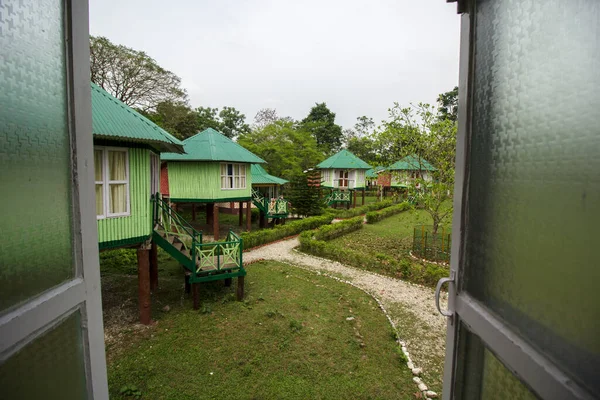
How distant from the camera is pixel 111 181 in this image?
6.90 metres

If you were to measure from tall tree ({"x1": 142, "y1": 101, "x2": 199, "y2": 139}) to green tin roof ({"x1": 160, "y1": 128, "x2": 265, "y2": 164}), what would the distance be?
1352cm

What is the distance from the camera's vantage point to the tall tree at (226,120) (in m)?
43.4

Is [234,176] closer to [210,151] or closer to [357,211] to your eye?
[210,151]

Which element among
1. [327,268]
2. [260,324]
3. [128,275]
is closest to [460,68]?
[260,324]

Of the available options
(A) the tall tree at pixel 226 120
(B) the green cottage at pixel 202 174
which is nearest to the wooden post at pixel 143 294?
(B) the green cottage at pixel 202 174

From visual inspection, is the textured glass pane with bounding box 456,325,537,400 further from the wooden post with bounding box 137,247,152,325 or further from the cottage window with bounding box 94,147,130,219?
the wooden post with bounding box 137,247,152,325

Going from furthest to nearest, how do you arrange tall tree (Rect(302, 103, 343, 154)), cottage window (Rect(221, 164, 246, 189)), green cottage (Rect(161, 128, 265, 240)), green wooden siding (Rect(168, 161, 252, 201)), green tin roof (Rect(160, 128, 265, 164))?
tall tree (Rect(302, 103, 343, 154))
cottage window (Rect(221, 164, 246, 189))
green wooden siding (Rect(168, 161, 252, 201))
green cottage (Rect(161, 128, 265, 240))
green tin roof (Rect(160, 128, 265, 164))

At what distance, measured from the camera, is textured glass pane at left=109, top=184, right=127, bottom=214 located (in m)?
6.96

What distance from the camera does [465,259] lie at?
174cm

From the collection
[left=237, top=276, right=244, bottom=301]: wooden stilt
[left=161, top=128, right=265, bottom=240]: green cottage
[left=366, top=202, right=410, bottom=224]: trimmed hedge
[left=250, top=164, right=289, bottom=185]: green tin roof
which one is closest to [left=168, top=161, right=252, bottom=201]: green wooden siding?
[left=161, top=128, right=265, bottom=240]: green cottage

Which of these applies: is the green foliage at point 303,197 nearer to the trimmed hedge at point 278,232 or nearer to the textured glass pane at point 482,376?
the trimmed hedge at point 278,232

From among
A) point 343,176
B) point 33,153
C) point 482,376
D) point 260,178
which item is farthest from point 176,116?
point 482,376

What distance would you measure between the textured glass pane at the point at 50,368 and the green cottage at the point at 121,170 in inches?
227

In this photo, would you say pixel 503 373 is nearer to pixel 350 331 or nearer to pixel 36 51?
pixel 36 51
